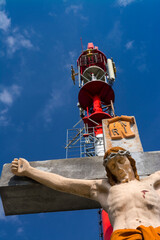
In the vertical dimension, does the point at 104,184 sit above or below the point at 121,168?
below

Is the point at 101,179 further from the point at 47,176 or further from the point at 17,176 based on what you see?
the point at 17,176

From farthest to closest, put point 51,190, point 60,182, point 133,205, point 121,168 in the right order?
point 51,190
point 60,182
point 121,168
point 133,205

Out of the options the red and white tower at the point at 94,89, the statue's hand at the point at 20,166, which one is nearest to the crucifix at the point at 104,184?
the statue's hand at the point at 20,166

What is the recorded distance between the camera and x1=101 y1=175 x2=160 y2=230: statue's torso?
3082 millimetres

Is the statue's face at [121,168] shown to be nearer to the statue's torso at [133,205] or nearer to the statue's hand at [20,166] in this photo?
the statue's torso at [133,205]

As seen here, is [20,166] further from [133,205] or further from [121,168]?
[133,205]

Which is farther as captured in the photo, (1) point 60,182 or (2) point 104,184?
(1) point 60,182

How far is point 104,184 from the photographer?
12.3 feet

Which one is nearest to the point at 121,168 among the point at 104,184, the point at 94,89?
the point at 104,184

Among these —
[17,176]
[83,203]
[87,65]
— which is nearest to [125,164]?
[83,203]

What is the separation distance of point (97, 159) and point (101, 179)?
0.54 meters

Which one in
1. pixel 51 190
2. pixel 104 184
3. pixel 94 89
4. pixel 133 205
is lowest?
pixel 133 205

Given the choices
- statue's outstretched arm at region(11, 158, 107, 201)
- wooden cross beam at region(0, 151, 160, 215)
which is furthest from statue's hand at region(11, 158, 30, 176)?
wooden cross beam at region(0, 151, 160, 215)

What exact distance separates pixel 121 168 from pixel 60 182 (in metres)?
0.97
